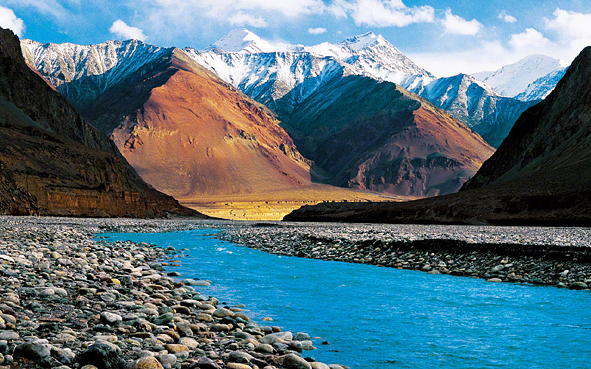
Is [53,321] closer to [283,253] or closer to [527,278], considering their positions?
[527,278]

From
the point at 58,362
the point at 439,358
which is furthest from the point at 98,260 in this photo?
the point at 439,358

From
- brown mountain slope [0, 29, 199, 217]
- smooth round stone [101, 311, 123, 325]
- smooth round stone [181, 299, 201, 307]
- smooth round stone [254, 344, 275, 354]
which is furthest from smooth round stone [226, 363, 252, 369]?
brown mountain slope [0, 29, 199, 217]

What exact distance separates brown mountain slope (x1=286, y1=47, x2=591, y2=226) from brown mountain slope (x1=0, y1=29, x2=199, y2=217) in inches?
1193

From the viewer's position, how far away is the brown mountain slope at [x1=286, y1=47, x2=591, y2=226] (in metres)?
46.5

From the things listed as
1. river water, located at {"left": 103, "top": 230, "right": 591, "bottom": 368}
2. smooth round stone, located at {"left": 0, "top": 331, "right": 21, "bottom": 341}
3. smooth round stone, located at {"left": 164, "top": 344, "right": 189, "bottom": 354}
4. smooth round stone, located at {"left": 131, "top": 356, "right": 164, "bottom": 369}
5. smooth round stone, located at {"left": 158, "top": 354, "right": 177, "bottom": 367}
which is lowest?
river water, located at {"left": 103, "top": 230, "right": 591, "bottom": 368}

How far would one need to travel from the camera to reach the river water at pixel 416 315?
8445 millimetres

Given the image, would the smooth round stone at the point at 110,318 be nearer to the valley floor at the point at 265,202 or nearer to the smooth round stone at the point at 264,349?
the smooth round stone at the point at 264,349

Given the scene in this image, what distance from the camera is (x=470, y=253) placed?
20.4 meters

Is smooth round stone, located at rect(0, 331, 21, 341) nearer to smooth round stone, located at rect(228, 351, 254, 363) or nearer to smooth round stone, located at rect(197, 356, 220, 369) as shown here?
smooth round stone, located at rect(197, 356, 220, 369)

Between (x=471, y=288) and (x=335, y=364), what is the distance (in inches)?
340

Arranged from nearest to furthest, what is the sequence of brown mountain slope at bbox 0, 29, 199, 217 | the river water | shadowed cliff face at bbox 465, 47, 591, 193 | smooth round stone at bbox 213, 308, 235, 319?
the river water
smooth round stone at bbox 213, 308, 235, 319
shadowed cliff face at bbox 465, 47, 591, 193
brown mountain slope at bbox 0, 29, 199, 217

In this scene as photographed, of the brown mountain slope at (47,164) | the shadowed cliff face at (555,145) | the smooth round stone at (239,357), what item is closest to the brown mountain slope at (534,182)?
the shadowed cliff face at (555,145)

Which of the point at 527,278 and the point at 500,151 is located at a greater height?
the point at 500,151

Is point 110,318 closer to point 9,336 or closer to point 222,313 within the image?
point 9,336
